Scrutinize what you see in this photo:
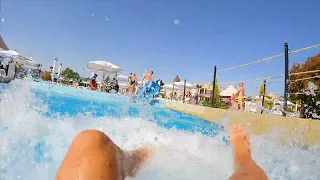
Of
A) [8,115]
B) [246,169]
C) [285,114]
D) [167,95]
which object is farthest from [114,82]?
[246,169]

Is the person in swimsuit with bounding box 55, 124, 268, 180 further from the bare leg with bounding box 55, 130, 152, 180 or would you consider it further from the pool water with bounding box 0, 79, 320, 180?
the pool water with bounding box 0, 79, 320, 180

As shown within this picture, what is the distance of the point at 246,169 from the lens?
1017mm

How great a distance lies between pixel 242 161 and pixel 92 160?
25.5 inches

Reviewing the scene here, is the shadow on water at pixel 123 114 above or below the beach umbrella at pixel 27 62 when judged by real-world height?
below

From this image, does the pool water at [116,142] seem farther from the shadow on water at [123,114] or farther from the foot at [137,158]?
the shadow on water at [123,114]

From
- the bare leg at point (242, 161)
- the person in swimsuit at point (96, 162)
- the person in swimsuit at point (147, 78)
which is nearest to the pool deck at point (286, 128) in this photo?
the bare leg at point (242, 161)

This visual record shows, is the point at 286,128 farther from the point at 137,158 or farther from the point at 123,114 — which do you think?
the point at 137,158

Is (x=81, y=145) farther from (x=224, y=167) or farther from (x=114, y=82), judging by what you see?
(x=114, y=82)

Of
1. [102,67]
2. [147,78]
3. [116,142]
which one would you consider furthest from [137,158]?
[102,67]

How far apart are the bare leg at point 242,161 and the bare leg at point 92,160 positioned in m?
0.41

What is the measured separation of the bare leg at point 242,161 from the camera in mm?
945

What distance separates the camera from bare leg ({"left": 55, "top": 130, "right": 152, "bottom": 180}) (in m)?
0.74

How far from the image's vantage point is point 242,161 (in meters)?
1.15

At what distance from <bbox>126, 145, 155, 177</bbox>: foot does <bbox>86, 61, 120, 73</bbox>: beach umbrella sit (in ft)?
49.2
